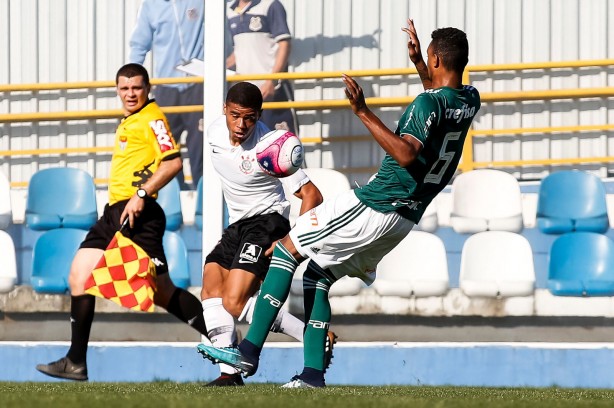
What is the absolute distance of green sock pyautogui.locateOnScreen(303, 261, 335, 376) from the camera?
704 cm

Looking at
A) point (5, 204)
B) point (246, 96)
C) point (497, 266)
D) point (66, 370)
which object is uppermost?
point (246, 96)

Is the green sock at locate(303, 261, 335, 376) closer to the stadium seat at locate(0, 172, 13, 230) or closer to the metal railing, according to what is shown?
the metal railing

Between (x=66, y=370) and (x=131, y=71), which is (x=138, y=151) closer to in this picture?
(x=131, y=71)

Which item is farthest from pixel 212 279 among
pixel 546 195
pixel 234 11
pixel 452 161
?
pixel 234 11

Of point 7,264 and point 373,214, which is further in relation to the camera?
point 7,264

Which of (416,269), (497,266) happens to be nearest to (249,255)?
(416,269)

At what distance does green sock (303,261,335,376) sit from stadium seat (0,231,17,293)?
14.2 feet

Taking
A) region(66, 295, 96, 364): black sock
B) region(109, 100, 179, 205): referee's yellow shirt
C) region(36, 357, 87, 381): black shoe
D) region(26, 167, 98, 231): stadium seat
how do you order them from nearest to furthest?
region(36, 357, 87, 381): black shoe
region(66, 295, 96, 364): black sock
region(109, 100, 179, 205): referee's yellow shirt
region(26, 167, 98, 231): stadium seat

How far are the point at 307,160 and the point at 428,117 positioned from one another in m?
5.65

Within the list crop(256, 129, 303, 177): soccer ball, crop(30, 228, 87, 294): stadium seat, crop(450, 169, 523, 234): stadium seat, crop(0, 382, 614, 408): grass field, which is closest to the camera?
crop(0, 382, 614, 408): grass field

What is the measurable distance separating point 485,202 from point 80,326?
3.70 meters

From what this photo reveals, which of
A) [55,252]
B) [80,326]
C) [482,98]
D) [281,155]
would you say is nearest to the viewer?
[281,155]

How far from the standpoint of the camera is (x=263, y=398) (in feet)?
19.8

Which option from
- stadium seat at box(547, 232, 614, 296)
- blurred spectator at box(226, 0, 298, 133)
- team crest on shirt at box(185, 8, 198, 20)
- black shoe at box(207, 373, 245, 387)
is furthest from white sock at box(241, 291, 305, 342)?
team crest on shirt at box(185, 8, 198, 20)
